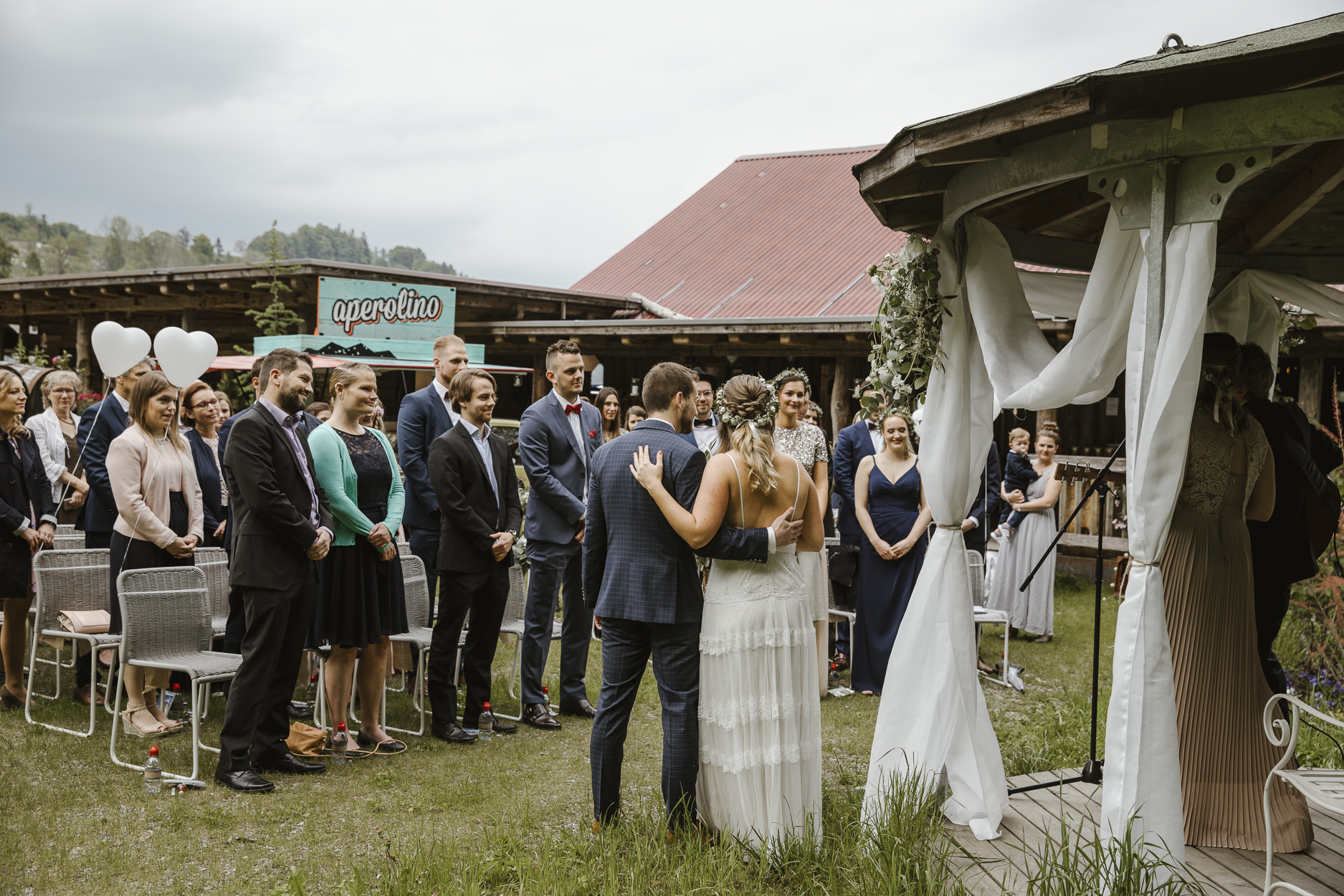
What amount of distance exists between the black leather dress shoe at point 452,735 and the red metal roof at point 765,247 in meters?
12.0

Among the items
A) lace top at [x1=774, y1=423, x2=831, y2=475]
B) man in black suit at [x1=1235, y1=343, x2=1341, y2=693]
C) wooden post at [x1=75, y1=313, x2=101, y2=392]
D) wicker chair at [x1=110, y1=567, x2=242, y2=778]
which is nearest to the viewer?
man in black suit at [x1=1235, y1=343, x2=1341, y2=693]

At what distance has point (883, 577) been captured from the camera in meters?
6.97

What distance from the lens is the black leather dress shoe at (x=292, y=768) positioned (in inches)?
193

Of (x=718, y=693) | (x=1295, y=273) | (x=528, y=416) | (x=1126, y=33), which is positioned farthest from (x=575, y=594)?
(x=1126, y=33)

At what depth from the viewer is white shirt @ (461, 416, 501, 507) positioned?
18.4ft

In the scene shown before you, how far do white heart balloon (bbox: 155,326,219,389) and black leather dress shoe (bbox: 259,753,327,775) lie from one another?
11.6 ft

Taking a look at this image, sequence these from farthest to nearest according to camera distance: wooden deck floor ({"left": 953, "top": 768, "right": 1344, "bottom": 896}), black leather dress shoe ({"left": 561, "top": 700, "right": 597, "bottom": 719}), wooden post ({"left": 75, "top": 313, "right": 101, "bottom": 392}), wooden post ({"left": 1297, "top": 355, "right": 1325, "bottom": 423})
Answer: wooden post ({"left": 75, "top": 313, "right": 101, "bottom": 392}) → wooden post ({"left": 1297, "top": 355, "right": 1325, "bottom": 423}) → black leather dress shoe ({"left": 561, "top": 700, "right": 597, "bottom": 719}) → wooden deck floor ({"left": 953, "top": 768, "right": 1344, "bottom": 896})

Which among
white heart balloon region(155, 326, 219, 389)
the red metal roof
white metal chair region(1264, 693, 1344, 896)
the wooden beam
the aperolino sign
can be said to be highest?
the red metal roof

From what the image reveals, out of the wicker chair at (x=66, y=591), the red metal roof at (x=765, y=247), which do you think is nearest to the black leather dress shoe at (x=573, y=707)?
the wicker chair at (x=66, y=591)

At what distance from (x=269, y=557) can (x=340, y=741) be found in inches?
48.6

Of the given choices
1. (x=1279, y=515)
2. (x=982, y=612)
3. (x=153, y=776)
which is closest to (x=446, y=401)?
(x=153, y=776)

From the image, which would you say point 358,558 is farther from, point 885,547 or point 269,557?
point 885,547

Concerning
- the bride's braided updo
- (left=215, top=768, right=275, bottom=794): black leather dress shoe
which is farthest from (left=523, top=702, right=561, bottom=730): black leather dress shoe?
the bride's braided updo

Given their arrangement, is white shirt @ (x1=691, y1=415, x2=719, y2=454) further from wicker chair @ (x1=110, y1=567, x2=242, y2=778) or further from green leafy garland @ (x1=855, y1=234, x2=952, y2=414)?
wicker chair @ (x1=110, y1=567, x2=242, y2=778)
